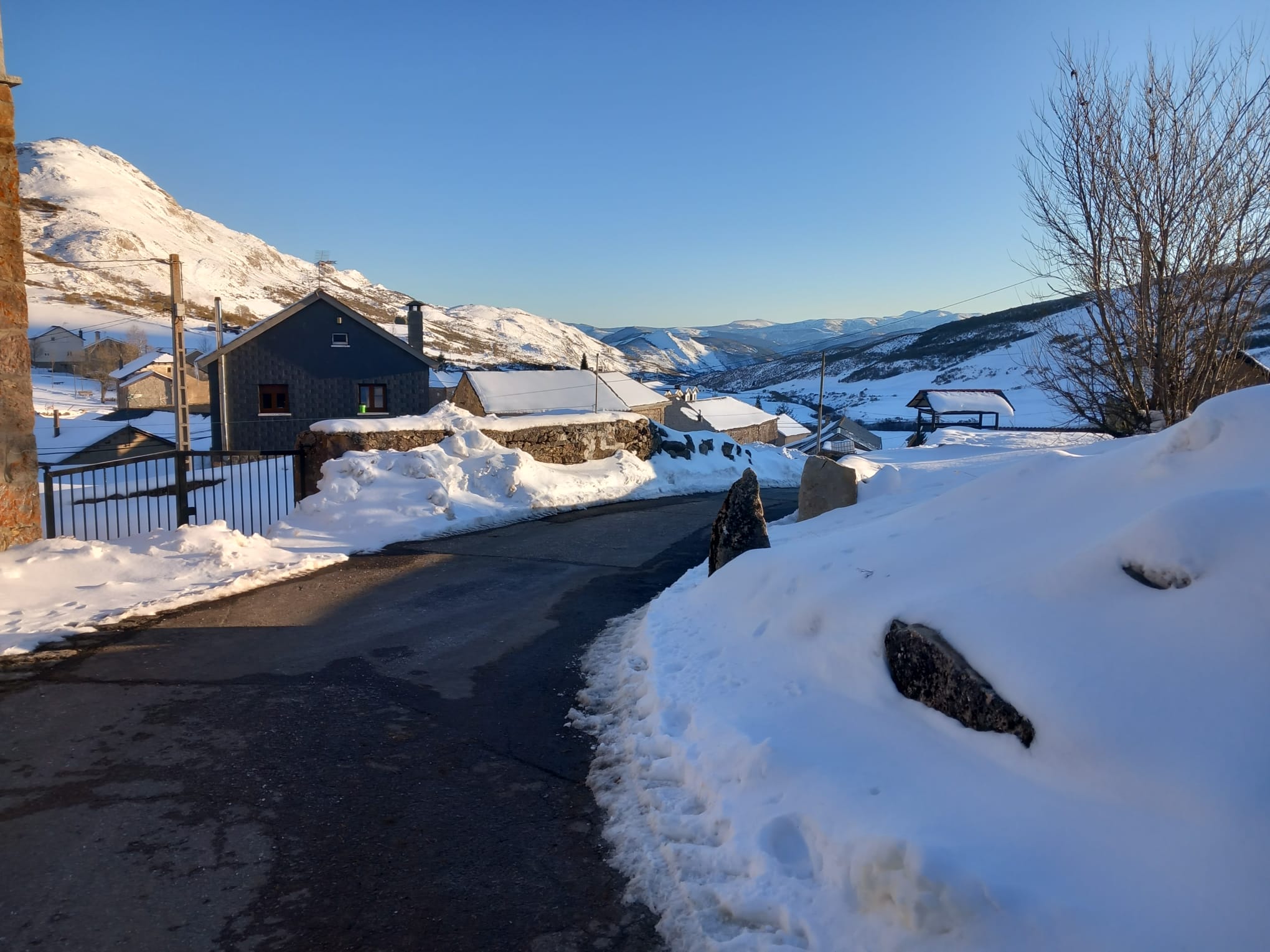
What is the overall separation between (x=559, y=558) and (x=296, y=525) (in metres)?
4.39

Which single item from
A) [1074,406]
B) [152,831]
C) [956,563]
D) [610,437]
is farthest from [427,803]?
[610,437]

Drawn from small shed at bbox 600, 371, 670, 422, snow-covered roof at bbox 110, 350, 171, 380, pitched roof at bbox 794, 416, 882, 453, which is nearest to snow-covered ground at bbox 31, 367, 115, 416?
snow-covered roof at bbox 110, 350, 171, 380

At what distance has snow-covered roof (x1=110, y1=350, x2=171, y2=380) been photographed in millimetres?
70500

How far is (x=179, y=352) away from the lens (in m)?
22.3

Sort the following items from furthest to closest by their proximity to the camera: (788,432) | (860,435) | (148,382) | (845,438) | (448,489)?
(148,382) → (788,432) → (860,435) → (845,438) → (448,489)

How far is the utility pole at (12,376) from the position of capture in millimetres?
9586

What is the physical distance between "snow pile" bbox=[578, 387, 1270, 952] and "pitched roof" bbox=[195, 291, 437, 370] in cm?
3091

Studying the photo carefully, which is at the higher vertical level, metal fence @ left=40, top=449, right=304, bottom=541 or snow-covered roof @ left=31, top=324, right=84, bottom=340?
snow-covered roof @ left=31, top=324, right=84, bottom=340

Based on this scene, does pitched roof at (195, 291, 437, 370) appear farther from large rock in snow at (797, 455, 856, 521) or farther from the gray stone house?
large rock in snow at (797, 455, 856, 521)

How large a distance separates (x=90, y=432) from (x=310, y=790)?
40086 millimetres

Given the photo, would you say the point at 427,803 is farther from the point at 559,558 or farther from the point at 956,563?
the point at 559,558

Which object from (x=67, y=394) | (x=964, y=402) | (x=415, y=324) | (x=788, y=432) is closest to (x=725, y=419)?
(x=788, y=432)

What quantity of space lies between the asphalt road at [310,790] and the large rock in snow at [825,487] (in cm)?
530

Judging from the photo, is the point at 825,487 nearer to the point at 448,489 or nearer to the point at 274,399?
the point at 448,489
